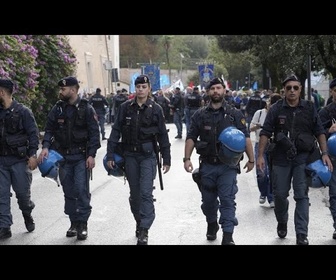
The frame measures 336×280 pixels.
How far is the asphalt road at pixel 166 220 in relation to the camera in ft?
27.5

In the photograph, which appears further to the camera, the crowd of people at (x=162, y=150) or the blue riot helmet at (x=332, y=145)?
the blue riot helmet at (x=332, y=145)

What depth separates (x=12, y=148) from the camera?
8523mm

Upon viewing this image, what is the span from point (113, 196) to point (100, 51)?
38.0 metres

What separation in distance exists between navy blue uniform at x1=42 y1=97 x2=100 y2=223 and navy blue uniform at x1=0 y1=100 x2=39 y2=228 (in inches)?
9.1

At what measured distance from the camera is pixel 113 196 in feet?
39.2

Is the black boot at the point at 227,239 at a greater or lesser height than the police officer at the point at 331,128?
lesser

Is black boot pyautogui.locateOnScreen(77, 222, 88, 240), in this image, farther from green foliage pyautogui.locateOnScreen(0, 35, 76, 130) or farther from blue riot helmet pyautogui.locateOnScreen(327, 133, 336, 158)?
green foliage pyautogui.locateOnScreen(0, 35, 76, 130)

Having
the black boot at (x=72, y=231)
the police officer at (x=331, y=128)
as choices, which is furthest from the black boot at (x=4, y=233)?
the police officer at (x=331, y=128)

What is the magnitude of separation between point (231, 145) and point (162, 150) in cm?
101

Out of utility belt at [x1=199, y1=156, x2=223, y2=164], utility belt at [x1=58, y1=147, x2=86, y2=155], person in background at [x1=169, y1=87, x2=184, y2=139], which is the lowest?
person in background at [x1=169, y1=87, x2=184, y2=139]

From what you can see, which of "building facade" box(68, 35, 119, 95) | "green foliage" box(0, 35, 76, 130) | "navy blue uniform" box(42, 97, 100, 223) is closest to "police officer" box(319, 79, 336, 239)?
"navy blue uniform" box(42, 97, 100, 223)

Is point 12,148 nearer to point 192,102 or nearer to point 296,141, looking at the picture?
point 296,141

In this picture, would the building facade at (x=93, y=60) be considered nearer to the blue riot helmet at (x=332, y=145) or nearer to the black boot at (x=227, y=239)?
the blue riot helmet at (x=332, y=145)

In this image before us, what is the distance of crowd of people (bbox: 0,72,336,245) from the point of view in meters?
7.92
